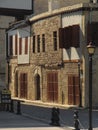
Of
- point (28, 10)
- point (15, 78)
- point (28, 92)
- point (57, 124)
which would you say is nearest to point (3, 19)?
point (15, 78)

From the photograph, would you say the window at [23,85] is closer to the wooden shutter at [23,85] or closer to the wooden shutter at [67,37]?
the wooden shutter at [23,85]

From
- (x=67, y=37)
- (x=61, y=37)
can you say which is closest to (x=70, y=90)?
(x=67, y=37)

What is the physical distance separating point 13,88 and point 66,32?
1467cm

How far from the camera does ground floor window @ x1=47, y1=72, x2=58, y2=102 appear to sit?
39500 mm

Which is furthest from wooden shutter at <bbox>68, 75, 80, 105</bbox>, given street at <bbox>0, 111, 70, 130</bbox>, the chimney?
the chimney

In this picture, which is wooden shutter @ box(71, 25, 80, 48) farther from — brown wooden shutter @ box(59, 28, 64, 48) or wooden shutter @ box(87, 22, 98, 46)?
brown wooden shutter @ box(59, 28, 64, 48)

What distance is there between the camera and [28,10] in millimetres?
37406

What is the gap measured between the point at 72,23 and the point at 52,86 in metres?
5.88

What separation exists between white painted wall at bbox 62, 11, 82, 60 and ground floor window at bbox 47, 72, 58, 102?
2.29 m

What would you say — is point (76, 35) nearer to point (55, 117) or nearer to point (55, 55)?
point (55, 55)

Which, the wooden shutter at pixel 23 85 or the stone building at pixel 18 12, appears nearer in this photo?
the stone building at pixel 18 12

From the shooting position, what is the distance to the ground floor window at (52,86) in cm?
3950

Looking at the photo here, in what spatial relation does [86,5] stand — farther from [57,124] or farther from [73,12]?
[57,124]

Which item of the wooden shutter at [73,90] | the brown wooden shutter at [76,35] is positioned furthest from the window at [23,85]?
the brown wooden shutter at [76,35]
